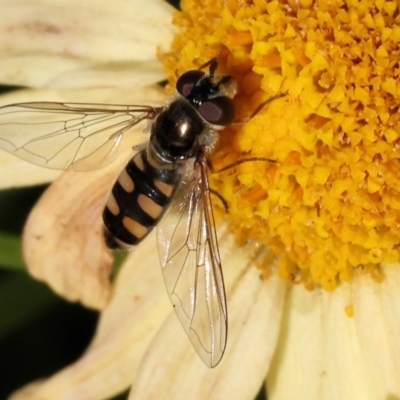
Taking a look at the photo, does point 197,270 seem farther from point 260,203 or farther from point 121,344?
point 121,344

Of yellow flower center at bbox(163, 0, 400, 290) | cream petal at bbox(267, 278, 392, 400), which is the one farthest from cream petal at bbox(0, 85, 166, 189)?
cream petal at bbox(267, 278, 392, 400)

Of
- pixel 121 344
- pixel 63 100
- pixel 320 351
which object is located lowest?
pixel 121 344

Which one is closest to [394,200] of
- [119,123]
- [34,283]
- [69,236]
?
[119,123]

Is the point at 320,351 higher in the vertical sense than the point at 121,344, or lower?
higher

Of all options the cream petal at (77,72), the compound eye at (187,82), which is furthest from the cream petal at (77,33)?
the compound eye at (187,82)

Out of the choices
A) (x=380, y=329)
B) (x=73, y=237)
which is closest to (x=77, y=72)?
(x=73, y=237)

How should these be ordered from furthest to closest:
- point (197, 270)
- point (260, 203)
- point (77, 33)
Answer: point (77, 33) < point (260, 203) < point (197, 270)

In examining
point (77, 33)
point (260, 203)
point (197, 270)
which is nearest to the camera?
point (197, 270)
